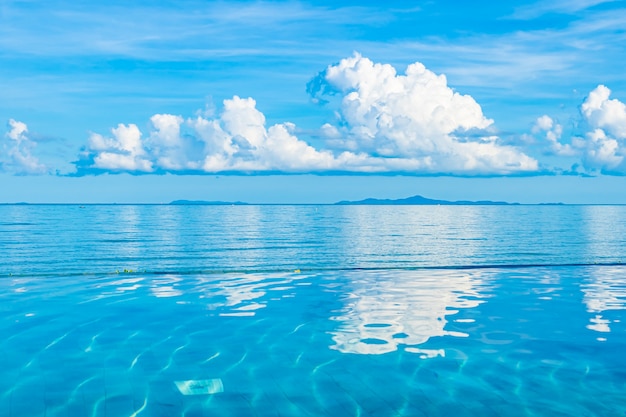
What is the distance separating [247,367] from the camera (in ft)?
39.7

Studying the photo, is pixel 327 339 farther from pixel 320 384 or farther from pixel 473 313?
pixel 473 313

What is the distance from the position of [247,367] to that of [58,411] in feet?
11.5

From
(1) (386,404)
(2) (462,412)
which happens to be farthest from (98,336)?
(2) (462,412)

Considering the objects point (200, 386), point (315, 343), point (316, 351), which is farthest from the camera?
point (315, 343)

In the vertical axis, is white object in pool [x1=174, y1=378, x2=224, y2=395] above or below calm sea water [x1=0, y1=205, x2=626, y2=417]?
above

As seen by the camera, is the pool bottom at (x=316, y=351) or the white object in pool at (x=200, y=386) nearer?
the pool bottom at (x=316, y=351)

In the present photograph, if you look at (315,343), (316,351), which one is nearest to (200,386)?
(316,351)

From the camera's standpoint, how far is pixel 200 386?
10.9m

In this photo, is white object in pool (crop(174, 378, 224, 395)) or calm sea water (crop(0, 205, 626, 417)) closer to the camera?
calm sea water (crop(0, 205, 626, 417))

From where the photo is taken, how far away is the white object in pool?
34.8ft

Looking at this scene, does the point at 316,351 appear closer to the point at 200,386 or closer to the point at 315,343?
the point at 315,343

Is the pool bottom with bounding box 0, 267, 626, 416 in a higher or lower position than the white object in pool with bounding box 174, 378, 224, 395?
lower

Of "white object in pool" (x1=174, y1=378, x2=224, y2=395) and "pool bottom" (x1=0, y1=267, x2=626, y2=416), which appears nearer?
"pool bottom" (x1=0, y1=267, x2=626, y2=416)

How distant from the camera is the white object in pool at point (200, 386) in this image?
34.8ft
